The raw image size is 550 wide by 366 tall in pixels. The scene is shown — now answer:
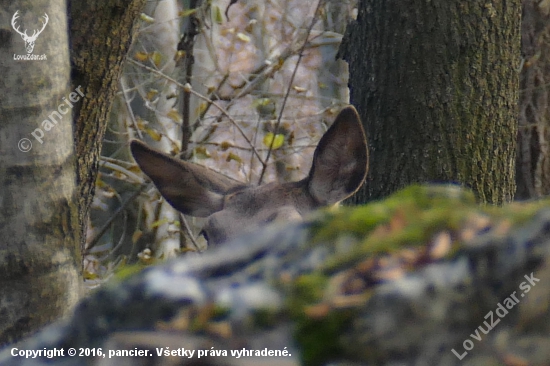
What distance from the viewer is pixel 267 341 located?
1.21 meters

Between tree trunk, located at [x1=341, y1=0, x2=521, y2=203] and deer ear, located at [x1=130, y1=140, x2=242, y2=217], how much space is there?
130 centimetres

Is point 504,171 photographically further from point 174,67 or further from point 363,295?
point 174,67

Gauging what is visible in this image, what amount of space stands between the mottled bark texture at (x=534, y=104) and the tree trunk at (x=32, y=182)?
19.2ft

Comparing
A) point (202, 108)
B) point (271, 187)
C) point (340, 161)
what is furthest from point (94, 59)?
point (202, 108)

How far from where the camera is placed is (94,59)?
4211mm

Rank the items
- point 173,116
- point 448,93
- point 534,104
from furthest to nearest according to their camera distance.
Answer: point 173,116, point 534,104, point 448,93

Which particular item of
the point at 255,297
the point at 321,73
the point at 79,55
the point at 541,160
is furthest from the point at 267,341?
the point at 321,73

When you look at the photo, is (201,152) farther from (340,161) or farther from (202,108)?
(340,161)

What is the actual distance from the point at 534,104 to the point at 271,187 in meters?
4.39

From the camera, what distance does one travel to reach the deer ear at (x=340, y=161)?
4.16 metres

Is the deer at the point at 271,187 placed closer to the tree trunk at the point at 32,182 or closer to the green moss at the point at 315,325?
the tree trunk at the point at 32,182

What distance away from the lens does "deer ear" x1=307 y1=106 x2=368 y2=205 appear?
13.6ft

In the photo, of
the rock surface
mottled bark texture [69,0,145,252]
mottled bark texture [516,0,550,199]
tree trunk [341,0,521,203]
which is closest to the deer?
mottled bark texture [69,0,145,252]

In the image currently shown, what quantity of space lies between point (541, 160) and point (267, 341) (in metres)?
7.09
